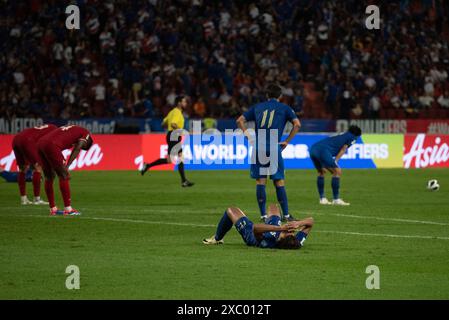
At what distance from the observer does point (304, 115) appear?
3981cm

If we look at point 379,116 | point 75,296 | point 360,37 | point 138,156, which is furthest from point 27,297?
point 360,37

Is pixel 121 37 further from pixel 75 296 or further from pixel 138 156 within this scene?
pixel 75 296

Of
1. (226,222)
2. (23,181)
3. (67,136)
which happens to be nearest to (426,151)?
(23,181)

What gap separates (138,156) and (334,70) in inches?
411

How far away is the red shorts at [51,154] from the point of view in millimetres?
17750

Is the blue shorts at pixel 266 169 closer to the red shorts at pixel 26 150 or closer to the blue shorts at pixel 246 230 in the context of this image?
the blue shorts at pixel 246 230

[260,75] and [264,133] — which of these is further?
[260,75]

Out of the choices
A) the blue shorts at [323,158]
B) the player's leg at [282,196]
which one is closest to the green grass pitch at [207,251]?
the player's leg at [282,196]

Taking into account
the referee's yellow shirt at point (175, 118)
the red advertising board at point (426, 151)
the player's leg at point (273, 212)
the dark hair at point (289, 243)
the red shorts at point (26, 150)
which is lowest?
the red advertising board at point (426, 151)

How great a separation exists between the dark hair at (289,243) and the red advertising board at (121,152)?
19.7 m

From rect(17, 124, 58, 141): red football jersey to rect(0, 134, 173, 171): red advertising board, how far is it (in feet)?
40.4

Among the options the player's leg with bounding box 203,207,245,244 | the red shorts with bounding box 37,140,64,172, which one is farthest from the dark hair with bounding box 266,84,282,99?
the red shorts with bounding box 37,140,64,172

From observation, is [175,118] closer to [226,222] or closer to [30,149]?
[30,149]

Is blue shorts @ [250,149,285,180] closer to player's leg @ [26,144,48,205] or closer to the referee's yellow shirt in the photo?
player's leg @ [26,144,48,205]
